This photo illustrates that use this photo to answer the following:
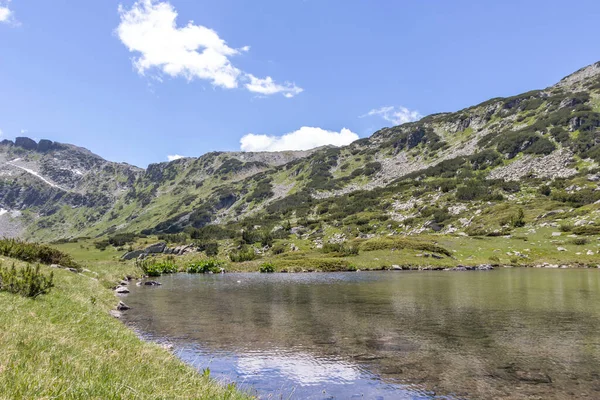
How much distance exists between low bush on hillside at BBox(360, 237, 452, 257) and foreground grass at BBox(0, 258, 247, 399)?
55.1 metres

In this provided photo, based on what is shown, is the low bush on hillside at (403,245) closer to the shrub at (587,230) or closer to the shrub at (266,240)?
the shrub at (587,230)

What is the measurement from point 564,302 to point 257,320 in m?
19.3

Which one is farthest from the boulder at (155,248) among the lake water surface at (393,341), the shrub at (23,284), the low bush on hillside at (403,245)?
the shrub at (23,284)

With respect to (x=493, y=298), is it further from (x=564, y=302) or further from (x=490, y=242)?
(x=490, y=242)

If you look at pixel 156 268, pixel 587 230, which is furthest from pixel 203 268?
pixel 587 230

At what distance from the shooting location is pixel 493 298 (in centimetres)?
2523

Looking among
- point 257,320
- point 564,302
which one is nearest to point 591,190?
point 564,302

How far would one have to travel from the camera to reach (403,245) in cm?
6269

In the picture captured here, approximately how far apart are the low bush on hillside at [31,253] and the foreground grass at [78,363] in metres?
18.3

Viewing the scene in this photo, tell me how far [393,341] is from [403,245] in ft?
163

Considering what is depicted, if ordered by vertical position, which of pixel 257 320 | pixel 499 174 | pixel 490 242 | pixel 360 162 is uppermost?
pixel 360 162

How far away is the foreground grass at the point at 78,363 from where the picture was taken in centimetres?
536

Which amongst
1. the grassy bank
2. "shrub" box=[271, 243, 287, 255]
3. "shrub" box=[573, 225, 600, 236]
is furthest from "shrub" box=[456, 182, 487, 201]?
"shrub" box=[271, 243, 287, 255]

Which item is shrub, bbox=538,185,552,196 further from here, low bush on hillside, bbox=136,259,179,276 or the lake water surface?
low bush on hillside, bbox=136,259,179,276
